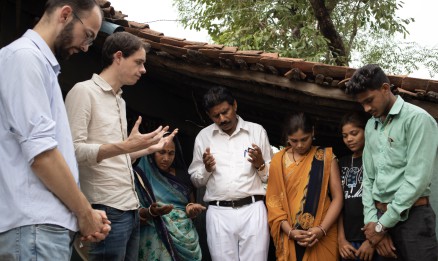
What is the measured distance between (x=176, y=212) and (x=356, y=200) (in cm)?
160

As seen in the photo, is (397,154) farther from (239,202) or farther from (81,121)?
(81,121)

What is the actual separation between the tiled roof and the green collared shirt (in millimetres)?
228

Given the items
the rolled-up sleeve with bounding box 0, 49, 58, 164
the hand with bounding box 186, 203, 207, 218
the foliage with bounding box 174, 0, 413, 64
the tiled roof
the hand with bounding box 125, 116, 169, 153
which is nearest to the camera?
the rolled-up sleeve with bounding box 0, 49, 58, 164

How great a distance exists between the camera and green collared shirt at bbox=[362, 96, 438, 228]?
373 cm

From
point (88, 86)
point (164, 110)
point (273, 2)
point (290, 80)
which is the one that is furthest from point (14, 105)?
point (273, 2)

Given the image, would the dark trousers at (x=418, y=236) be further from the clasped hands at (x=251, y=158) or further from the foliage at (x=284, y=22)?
the foliage at (x=284, y=22)

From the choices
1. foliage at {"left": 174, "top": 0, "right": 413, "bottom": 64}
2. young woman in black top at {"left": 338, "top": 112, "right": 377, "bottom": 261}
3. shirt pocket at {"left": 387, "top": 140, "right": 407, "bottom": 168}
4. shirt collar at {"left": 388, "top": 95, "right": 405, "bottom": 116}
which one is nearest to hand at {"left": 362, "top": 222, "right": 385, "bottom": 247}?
young woman in black top at {"left": 338, "top": 112, "right": 377, "bottom": 261}

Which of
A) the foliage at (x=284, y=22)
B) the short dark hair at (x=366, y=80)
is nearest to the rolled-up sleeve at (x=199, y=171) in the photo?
the short dark hair at (x=366, y=80)

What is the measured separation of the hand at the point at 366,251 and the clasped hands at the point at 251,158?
44.0 inches

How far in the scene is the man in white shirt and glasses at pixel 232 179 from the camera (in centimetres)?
471

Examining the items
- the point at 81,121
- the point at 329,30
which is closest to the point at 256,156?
the point at 81,121

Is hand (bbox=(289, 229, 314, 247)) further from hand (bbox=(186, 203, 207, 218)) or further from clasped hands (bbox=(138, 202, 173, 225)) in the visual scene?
clasped hands (bbox=(138, 202, 173, 225))

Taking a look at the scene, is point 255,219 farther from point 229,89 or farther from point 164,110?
point 164,110

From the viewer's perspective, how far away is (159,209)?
454 centimetres
